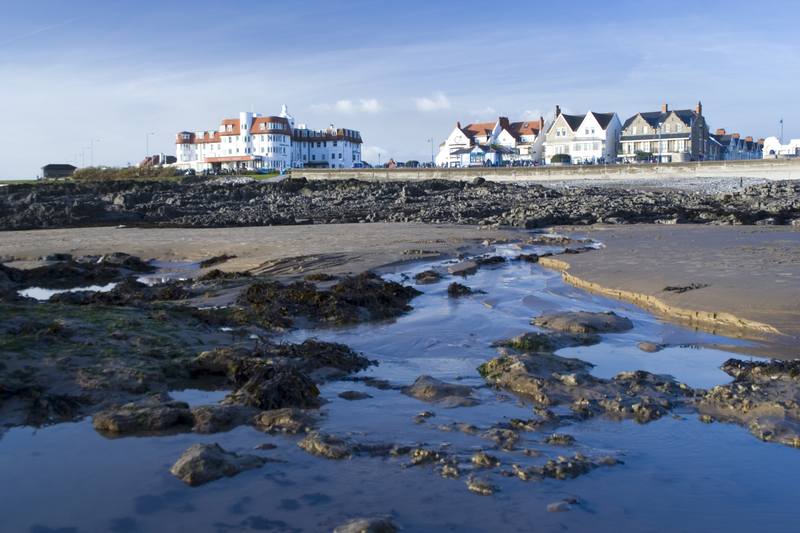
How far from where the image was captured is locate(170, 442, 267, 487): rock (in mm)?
3946

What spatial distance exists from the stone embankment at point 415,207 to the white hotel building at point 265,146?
5082 centimetres

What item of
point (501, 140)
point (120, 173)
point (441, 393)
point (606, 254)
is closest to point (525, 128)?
point (501, 140)

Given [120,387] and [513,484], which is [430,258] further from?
[513,484]

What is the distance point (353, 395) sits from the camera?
5.43 meters

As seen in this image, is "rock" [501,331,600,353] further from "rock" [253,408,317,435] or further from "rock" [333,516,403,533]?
"rock" [333,516,403,533]

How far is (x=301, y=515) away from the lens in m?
3.57

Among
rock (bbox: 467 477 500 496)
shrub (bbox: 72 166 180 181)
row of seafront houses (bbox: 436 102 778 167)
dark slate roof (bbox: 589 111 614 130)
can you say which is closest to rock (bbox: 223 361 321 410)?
rock (bbox: 467 477 500 496)

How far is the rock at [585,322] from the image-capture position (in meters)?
7.41

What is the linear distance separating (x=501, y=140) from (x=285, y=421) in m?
81.9

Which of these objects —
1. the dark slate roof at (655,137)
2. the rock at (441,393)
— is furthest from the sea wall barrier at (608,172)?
the rock at (441,393)

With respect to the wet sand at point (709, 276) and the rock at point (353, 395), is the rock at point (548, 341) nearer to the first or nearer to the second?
the wet sand at point (709, 276)

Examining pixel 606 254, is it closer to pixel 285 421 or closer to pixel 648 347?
pixel 648 347

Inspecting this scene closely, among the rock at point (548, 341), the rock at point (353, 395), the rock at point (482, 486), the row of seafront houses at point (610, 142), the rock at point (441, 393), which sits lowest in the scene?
the rock at point (482, 486)

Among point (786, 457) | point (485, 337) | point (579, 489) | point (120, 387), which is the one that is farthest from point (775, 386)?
point (120, 387)
